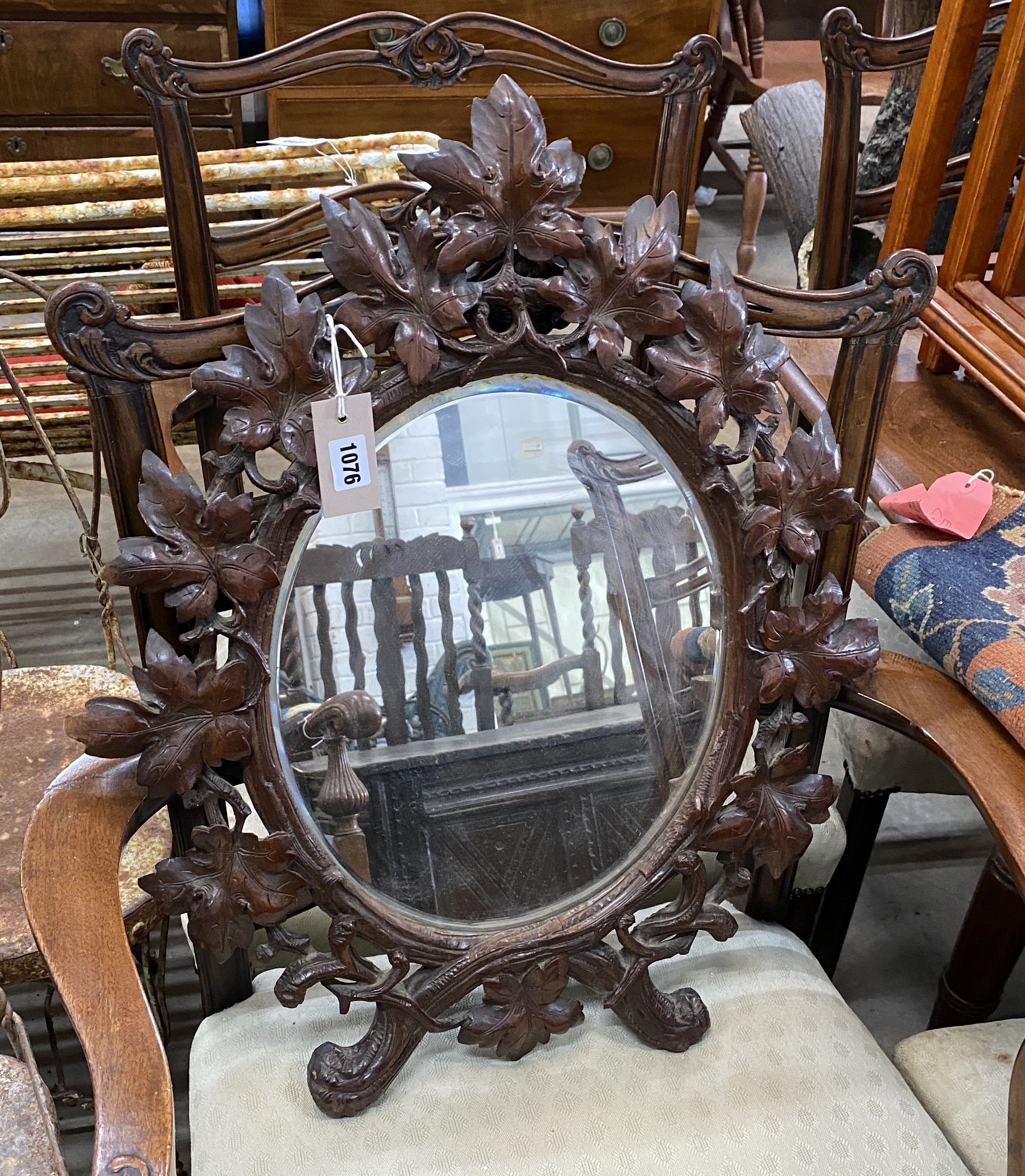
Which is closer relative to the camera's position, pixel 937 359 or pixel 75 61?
pixel 937 359

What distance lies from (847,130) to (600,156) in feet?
4.78

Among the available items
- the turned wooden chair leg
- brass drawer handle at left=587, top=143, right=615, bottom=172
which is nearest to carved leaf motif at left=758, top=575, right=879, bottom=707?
brass drawer handle at left=587, top=143, right=615, bottom=172

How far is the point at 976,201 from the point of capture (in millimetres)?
1319

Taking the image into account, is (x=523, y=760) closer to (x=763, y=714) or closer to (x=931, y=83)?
(x=763, y=714)

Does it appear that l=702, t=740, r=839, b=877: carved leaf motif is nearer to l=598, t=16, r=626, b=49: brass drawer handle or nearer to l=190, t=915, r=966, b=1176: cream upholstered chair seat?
l=190, t=915, r=966, b=1176: cream upholstered chair seat

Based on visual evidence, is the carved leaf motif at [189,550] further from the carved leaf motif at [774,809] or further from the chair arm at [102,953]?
the carved leaf motif at [774,809]

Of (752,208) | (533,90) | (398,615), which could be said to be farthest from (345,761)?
(752,208)

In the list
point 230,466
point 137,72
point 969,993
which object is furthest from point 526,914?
point 137,72

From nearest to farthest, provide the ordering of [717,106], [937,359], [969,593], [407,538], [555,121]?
[407,538], [969,593], [937,359], [555,121], [717,106]

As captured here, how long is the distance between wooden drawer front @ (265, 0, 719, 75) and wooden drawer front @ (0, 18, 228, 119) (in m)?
0.21

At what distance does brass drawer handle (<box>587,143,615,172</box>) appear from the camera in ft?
8.65

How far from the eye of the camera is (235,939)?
827mm

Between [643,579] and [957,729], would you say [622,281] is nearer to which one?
[643,579]

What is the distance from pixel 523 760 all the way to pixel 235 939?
0.81 ft
